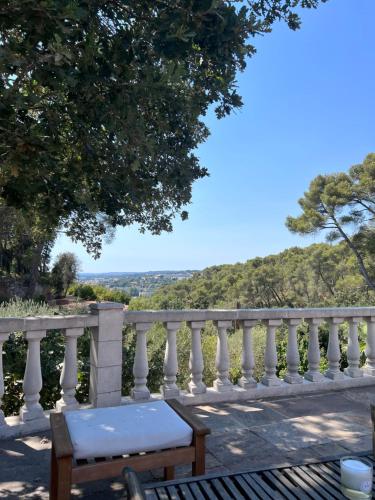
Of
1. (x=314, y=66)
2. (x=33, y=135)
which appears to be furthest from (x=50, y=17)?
(x=314, y=66)

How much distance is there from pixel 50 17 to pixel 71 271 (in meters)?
23.3

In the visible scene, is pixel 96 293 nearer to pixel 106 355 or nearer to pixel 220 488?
pixel 106 355

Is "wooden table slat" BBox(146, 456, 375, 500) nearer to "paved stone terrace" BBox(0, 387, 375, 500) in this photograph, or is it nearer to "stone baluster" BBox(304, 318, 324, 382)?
"paved stone terrace" BBox(0, 387, 375, 500)

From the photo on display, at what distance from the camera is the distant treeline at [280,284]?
21.3 metres

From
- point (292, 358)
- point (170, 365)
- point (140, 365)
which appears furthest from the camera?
point (292, 358)

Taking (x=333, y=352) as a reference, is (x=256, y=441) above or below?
below

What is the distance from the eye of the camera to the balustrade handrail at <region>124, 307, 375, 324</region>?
335cm

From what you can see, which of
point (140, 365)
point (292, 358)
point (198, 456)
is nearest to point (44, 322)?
point (140, 365)

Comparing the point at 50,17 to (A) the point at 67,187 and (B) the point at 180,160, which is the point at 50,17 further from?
(B) the point at 180,160

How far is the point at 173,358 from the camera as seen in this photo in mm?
3496

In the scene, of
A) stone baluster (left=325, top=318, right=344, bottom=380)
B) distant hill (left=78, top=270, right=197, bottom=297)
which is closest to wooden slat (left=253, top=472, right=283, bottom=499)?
stone baluster (left=325, top=318, right=344, bottom=380)

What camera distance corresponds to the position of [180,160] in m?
3.50

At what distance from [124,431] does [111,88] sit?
7.02ft

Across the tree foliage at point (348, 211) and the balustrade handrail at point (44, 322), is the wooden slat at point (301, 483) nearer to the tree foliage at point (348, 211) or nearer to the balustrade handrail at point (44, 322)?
the balustrade handrail at point (44, 322)
